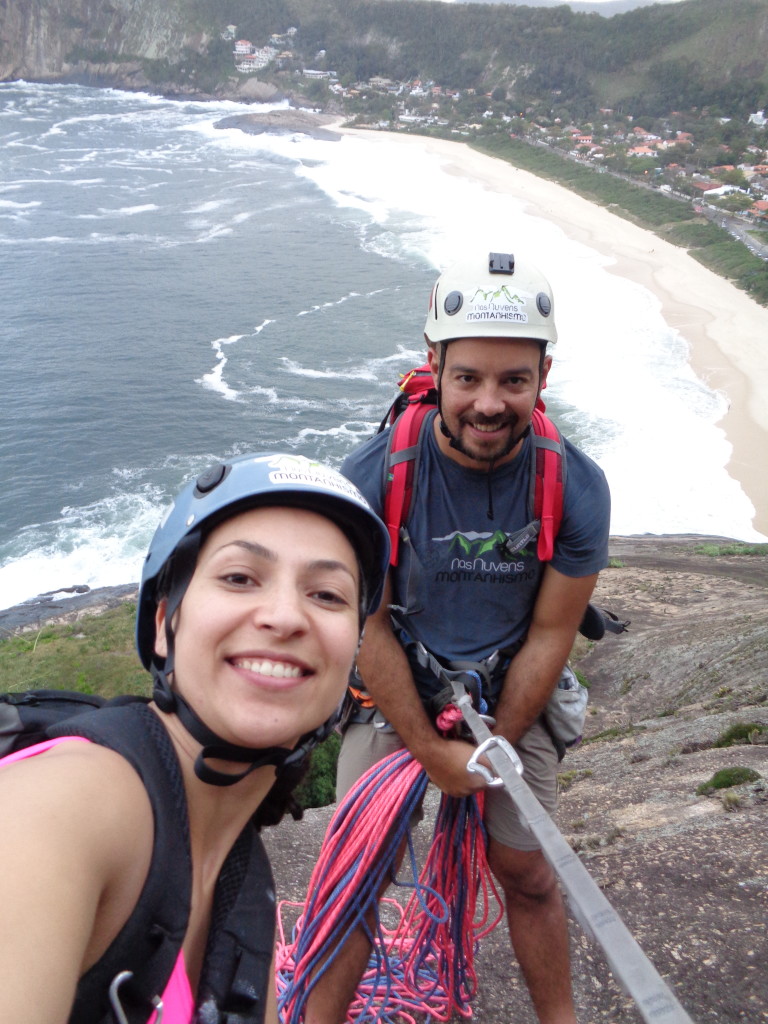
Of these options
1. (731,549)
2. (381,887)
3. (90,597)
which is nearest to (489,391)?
(381,887)

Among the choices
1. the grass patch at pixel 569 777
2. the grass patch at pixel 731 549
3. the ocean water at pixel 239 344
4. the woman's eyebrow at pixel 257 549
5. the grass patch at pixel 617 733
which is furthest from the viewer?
the ocean water at pixel 239 344

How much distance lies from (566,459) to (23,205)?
63796 mm

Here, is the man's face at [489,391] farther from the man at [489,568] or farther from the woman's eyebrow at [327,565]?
the woman's eyebrow at [327,565]

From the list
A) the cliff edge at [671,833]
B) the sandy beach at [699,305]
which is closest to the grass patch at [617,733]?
the cliff edge at [671,833]

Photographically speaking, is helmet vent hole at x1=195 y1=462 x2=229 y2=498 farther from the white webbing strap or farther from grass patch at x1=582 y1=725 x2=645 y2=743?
grass patch at x1=582 y1=725 x2=645 y2=743

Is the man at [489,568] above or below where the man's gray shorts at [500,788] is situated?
above

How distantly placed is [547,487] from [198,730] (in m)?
1.61

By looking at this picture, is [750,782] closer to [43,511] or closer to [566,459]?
[566,459]

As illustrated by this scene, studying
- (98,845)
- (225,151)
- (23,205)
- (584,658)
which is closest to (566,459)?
(98,845)

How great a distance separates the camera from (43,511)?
26.1 m

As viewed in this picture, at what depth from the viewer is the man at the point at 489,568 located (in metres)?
2.93

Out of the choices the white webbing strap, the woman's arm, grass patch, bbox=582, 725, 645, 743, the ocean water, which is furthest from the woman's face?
the ocean water

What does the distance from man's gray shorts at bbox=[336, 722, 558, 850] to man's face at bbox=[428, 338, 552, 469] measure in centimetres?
111

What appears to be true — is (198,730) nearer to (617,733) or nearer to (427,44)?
(617,733)
